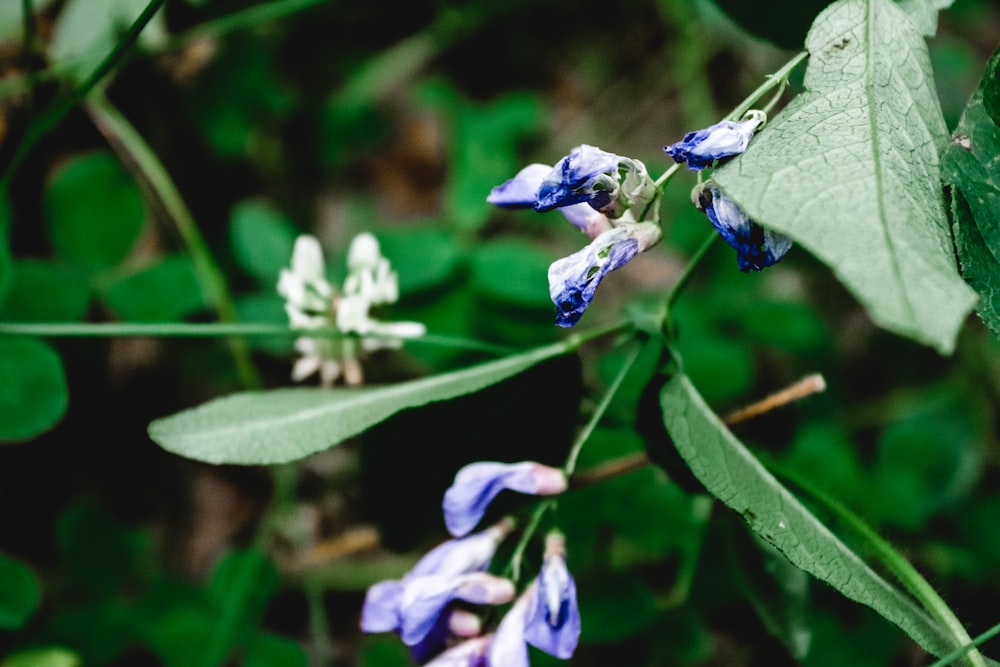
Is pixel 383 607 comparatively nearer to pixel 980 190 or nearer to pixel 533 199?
pixel 533 199

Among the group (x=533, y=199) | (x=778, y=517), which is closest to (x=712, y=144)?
(x=533, y=199)

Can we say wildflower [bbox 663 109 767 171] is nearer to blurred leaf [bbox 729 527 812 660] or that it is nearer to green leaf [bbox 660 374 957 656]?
green leaf [bbox 660 374 957 656]

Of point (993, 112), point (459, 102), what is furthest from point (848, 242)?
point (459, 102)

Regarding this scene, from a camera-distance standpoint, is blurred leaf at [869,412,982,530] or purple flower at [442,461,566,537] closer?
purple flower at [442,461,566,537]

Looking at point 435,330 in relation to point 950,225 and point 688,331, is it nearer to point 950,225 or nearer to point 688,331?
point 688,331

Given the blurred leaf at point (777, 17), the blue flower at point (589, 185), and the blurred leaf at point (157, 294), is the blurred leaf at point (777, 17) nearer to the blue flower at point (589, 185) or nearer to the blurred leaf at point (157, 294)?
the blue flower at point (589, 185)

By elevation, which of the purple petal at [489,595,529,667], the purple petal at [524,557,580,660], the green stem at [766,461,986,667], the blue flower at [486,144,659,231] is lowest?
the green stem at [766,461,986,667]

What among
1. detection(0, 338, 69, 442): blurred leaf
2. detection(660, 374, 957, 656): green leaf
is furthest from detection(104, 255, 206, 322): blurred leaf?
detection(660, 374, 957, 656): green leaf
